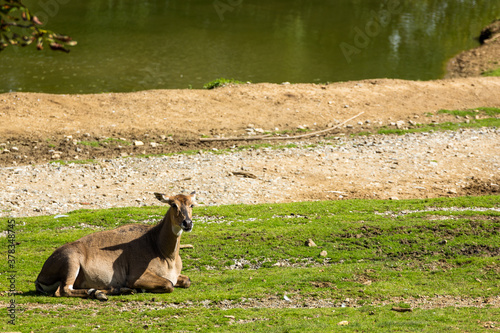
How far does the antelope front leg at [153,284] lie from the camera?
986 centimetres

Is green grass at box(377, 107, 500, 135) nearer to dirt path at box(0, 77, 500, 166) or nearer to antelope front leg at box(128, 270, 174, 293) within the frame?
dirt path at box(0, 77, 500, 166)

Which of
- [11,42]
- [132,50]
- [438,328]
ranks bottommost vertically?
[132,50]

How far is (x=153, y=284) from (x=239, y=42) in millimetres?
29576

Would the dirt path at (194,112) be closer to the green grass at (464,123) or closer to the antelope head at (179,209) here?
the green grass at (464,123)

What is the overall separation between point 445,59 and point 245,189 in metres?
23.8

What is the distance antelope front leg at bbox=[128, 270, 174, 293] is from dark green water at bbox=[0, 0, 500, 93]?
20.2 meters

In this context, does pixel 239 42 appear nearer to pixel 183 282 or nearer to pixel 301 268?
pixel 301 268

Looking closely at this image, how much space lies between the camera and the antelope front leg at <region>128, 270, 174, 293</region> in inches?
388

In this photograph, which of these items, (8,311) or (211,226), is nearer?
(8,311)

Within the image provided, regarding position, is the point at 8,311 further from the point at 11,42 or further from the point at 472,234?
the point at 472,234

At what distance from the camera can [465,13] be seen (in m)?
48.2

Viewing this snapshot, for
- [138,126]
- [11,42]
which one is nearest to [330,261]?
[11,42]

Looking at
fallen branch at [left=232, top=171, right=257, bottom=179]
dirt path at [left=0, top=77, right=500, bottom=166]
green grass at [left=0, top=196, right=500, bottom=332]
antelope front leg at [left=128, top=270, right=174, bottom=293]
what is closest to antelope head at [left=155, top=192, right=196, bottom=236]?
antelope front leg at [left=128, top=270, right=174, bottom=293]

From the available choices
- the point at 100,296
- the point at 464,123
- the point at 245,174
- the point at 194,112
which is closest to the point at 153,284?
the point at 100,296
